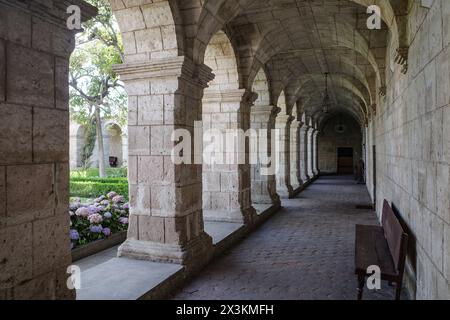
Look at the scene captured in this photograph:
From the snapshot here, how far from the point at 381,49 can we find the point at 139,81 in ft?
14.2

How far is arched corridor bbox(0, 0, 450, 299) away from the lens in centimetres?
208

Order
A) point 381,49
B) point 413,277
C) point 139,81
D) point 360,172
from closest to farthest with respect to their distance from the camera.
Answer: point 413,277, point 139,81, point 381,49, point 360,172

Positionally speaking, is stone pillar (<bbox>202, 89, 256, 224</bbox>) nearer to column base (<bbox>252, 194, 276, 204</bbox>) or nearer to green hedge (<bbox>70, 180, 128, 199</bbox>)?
column base (<bbox>252, 194, 276, 204</bbox>)

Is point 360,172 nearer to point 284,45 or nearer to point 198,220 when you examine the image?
point 284,45

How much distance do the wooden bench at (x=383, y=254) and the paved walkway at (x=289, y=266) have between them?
1.30 feet

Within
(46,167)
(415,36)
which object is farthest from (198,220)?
(415,36)

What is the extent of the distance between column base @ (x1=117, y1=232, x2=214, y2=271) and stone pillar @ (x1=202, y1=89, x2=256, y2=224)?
1863mm

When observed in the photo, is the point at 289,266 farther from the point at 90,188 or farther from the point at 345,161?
the point at 345,161

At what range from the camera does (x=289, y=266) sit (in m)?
4.14

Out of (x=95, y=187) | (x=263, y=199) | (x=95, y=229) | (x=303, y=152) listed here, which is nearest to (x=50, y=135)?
(x=95, y=229)

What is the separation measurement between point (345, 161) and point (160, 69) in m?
21.2

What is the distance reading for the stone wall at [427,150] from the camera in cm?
208

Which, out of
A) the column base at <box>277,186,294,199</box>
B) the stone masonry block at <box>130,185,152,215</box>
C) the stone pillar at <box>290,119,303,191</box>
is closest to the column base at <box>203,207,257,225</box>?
the stone masonry block at <box>130,185,152,215</box>

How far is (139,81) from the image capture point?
3.85 m
